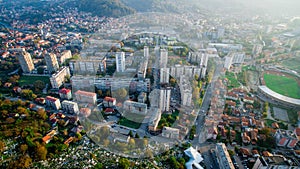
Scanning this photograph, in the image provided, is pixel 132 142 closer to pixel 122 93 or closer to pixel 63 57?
pixel 122 93

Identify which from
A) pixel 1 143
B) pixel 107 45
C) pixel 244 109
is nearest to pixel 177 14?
pixel 107 45

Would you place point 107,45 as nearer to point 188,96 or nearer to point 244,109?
point 188,96

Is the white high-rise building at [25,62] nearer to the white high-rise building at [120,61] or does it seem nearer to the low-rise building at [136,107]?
the white high-rise building at [120,61]

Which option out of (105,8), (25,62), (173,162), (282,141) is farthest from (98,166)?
(105,8)

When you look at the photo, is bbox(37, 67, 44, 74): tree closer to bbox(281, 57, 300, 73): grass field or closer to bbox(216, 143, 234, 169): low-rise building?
bbox(216, 143, 234, 169): low-rise building

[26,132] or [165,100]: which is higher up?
[165,100]

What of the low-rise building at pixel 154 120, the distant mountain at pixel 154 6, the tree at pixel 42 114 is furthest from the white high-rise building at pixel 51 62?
the distant mountain at pixel 154 6

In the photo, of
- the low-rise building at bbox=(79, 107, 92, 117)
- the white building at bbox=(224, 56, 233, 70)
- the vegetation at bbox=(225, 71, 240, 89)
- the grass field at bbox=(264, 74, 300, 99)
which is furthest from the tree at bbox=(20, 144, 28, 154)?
the grass field at bbox=(264, 74, 300, 99)
